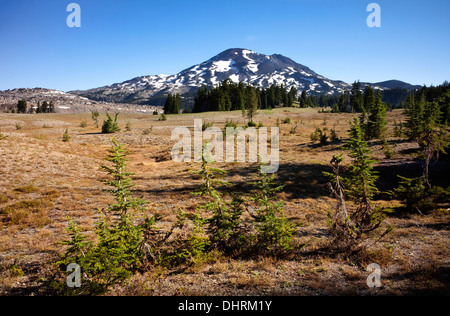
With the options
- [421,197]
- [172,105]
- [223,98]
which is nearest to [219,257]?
[421,197]

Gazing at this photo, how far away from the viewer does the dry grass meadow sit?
6.14 metres

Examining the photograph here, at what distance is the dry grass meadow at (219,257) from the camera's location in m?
6.14

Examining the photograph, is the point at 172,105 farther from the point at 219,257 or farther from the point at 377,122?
the point at 219,257

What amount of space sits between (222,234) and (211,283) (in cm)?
181

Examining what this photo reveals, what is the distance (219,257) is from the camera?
7.70m

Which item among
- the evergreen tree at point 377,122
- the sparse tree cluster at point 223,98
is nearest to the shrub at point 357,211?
the evergreen tree at point 377,122

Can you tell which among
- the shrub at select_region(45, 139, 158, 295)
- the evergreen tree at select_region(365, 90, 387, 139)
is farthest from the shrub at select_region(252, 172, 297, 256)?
the evergreen tree at select_region(365, 90, 387, 139)

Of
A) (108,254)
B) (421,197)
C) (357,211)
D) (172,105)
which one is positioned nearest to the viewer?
(108,254)

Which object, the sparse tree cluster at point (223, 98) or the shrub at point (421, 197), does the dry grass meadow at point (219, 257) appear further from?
the sparse tree cluster at point (223, 98)
